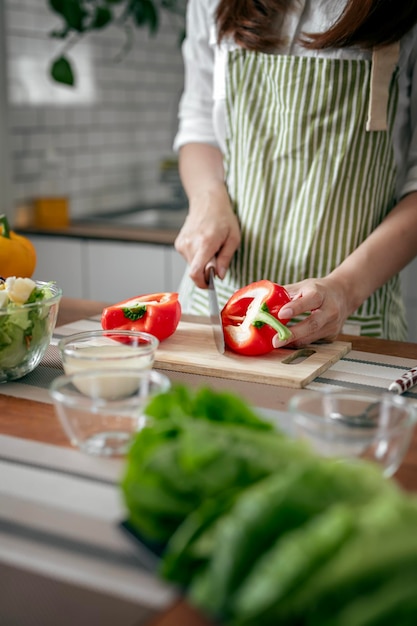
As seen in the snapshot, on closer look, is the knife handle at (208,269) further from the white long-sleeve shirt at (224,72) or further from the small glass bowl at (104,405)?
the small glass bowl at (104,405)

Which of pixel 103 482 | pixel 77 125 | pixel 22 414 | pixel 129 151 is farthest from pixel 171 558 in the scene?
pixel 129 151

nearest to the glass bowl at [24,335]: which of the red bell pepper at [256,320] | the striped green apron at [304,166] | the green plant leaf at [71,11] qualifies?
the red bell pepper at [256,320]

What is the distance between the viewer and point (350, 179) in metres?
1.69

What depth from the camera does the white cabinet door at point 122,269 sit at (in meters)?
2.96

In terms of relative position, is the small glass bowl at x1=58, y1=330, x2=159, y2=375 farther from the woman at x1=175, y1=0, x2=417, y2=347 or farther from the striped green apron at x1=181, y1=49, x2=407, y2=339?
the striped green apron at x1=181, y1=49, x2=407, y2=339

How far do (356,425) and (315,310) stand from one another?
1.69 feet

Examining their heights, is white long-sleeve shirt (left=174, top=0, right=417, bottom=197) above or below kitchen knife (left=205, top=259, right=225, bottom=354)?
above

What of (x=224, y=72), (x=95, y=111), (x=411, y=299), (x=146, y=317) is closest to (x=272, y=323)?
(x=146, y=317)

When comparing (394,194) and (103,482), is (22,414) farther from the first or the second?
(394,194)

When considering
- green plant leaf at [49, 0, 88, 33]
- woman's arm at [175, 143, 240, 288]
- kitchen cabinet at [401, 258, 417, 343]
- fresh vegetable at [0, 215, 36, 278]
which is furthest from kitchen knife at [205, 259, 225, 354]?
green plant leaf at [49, 0, 88, 33]

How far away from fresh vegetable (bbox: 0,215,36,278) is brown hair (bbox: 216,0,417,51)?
60cm

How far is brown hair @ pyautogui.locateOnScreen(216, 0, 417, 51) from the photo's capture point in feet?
5.07

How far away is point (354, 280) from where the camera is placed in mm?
1471

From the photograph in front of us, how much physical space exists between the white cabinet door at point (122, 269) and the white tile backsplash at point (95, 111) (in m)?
0.48
